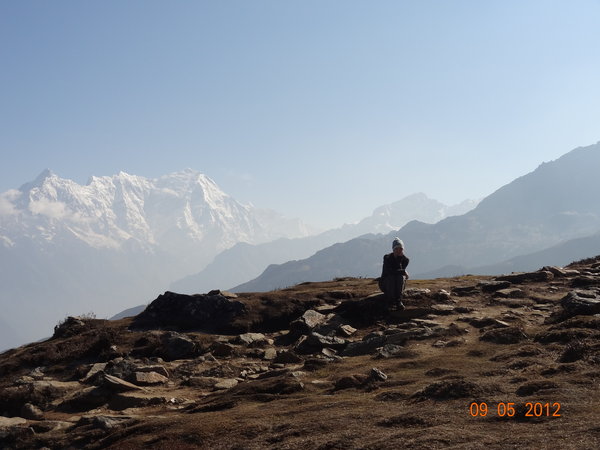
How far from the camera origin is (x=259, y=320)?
25.8 meters

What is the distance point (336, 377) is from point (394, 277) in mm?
9079

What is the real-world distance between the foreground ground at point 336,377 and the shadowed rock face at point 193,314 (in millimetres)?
316

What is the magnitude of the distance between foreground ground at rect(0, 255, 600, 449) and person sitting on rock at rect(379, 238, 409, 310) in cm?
79

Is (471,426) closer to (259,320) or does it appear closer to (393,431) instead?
(393,431)

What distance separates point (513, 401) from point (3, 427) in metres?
14.0

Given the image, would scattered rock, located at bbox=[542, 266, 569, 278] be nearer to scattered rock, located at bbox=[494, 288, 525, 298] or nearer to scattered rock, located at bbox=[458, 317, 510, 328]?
scattered rock, located at bbox=[494, 288, 525, 298]

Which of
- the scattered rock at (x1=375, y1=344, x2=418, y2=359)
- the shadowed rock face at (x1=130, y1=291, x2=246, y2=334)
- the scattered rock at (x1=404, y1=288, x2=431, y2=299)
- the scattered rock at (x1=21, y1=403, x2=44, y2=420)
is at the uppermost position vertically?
the shadowed rock face at (x1=130, y1=291, x2=246, y2=334)

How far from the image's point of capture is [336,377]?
15297mm

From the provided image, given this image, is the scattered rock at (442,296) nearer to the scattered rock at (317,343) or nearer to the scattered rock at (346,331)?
the scattered rock at (346,331)

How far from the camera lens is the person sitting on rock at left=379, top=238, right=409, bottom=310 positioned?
2339 cm

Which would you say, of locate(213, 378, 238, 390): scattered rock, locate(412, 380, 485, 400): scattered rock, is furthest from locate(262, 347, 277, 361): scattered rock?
locate(412, 380, 485, 400): scattered rock

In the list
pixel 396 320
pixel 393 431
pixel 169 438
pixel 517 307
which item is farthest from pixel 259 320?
pixel 393 431
